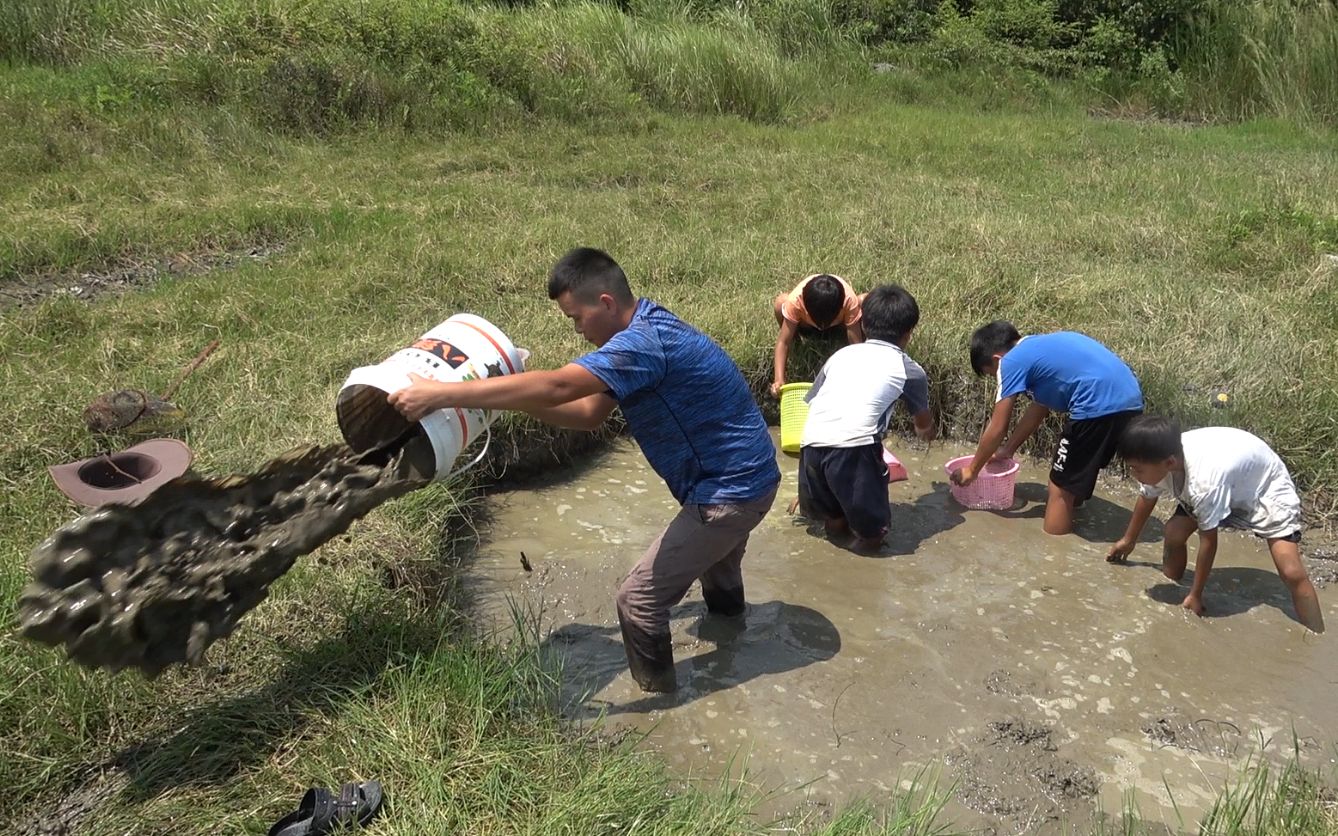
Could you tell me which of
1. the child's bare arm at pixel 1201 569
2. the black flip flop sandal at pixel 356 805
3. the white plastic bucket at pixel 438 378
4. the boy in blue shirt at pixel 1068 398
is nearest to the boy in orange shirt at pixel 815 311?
the boy in blue shirt at pixel 1068 398

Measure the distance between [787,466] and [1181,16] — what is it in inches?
569

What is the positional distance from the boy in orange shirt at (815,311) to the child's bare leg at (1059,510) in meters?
1.17

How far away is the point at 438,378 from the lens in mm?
3070

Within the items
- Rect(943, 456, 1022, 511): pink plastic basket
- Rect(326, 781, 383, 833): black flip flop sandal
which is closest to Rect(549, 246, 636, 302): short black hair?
Rect(326, 781, 383, 833): black flip flop sandal

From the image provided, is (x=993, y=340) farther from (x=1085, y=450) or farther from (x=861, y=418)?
(x=861, y=418)

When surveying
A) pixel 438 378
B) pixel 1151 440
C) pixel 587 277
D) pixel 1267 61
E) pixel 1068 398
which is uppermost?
pixel 1267 61

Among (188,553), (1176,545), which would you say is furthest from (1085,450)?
(188,553)

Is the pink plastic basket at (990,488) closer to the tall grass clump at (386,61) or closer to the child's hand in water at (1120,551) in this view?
the child's hand in water at (1120,551)

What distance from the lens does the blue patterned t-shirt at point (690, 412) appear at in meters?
3.06

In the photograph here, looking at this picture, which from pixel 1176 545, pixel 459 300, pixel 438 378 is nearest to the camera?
pixel 438 378

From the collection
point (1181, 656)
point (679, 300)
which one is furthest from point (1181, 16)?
point (1181, 656)

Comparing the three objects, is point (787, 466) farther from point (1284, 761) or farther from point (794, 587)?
point (1284, 761)

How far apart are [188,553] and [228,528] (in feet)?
0.44

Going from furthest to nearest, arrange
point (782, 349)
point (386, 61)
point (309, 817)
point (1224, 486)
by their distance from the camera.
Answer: point (386, 61)
point (782, 349)
point (1224, 486)
point (309, 817)
